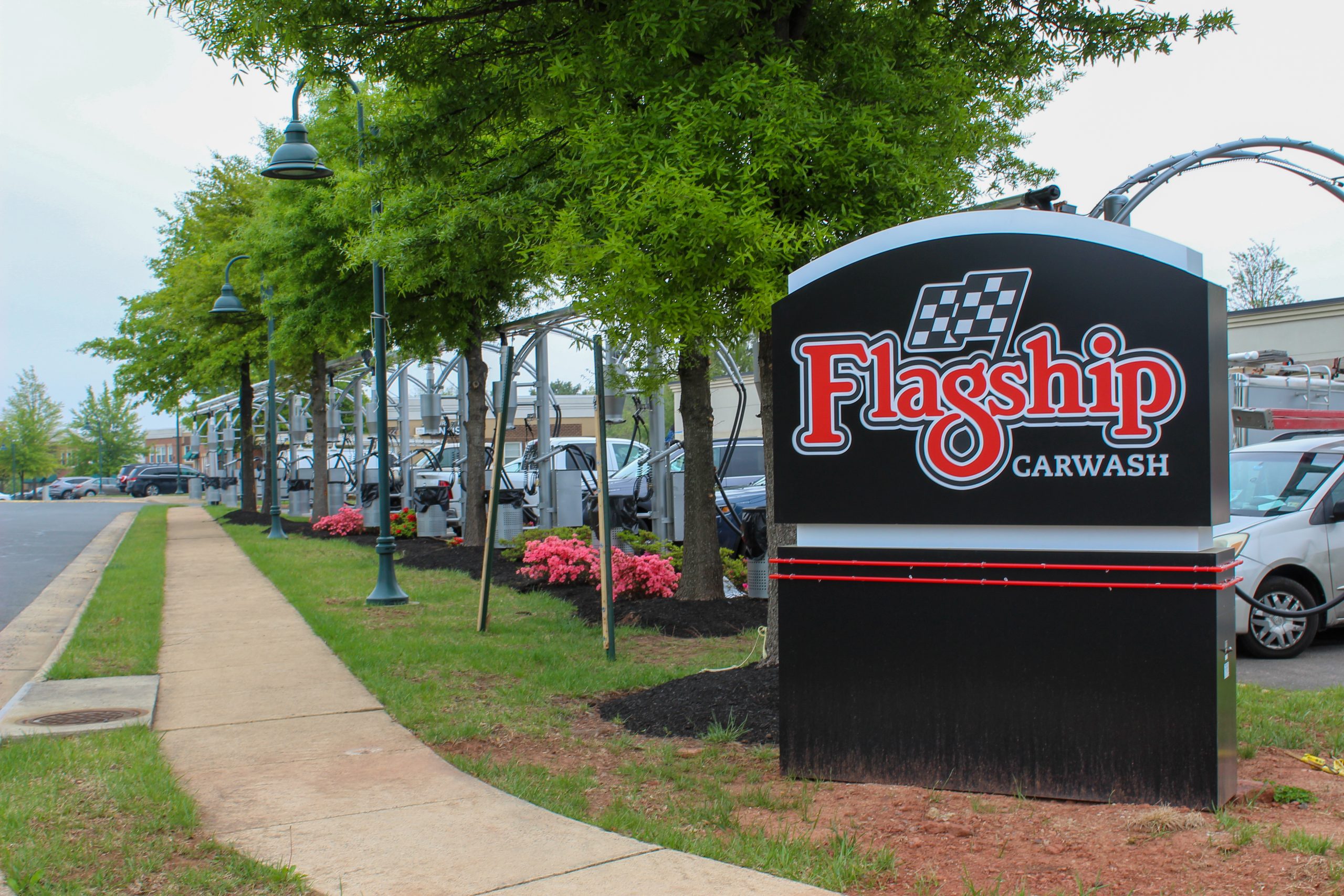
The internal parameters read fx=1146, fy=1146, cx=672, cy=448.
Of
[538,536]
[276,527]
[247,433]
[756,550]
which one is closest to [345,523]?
[276,527]

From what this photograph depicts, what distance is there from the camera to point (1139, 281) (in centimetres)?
497

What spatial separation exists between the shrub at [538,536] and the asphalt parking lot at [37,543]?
5.92 metres

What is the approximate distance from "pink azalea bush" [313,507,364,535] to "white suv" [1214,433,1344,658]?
1733 centimetres

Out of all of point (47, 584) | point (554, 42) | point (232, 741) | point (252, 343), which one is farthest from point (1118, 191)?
point (252, 343)

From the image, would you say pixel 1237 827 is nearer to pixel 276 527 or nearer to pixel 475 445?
pixel 475 445

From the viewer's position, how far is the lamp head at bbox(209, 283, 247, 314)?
21844 mm

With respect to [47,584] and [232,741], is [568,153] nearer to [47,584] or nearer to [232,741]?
[232,741]

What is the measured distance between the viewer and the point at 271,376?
78.5 ft

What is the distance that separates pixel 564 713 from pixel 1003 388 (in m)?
3.50

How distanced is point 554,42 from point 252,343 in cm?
2171

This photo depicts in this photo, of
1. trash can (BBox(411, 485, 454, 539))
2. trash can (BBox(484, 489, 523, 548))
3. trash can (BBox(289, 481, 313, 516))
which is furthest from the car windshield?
trash can (BBox(289, 481, 313, 516))

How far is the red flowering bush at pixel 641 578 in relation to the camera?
38.6 feet

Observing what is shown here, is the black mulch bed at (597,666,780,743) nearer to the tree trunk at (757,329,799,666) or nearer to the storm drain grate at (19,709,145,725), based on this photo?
the tree trunk at (757,329,799,666)

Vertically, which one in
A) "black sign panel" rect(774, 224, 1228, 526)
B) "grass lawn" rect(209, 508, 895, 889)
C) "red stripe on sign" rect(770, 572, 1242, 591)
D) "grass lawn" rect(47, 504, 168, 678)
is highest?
"black sign panel" rect(774, 224, 1228, 526)
